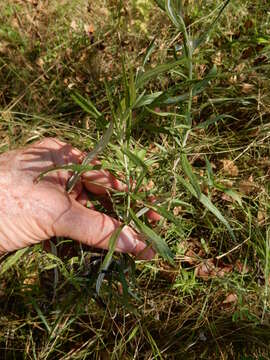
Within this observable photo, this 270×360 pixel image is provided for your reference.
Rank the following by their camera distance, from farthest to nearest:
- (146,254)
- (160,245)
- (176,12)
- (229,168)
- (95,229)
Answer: (229,168) < (146,254) < (95,229) < (160,245) < (176,12)

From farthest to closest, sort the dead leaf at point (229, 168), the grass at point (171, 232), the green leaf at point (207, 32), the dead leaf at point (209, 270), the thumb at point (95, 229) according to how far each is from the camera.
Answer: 1. the dead leaf at point (229, 168)
2. the dead leaf at point (209, 270)
3. the grass at point (171, 232)
4. the thumb at point (95, 229)
5. the green leaf at point (207, 32)

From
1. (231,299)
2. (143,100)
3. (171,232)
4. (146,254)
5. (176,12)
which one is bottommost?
(231,299)

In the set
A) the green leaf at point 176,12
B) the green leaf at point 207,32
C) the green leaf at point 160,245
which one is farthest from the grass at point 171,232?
the green leaf at point 176,12

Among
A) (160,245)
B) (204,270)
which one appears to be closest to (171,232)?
(204,270)

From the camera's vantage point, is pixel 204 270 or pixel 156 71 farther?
pixel 204 270

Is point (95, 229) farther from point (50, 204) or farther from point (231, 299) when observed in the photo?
point (231, 299)

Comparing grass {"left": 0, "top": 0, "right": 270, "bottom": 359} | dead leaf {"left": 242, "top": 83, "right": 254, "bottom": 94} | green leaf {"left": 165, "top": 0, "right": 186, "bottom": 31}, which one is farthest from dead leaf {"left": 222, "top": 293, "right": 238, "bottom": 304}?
green leaf {"left": 165, "top": 0, "right": 186, "bottom": 31}

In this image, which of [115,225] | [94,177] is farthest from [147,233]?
[94,177]

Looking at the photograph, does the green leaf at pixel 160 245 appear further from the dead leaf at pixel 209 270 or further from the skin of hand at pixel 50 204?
the dead leaf at pixel 209 270

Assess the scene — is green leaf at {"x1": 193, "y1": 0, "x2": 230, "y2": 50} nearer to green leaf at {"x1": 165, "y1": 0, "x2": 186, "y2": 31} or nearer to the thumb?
green leaf at {"x1": 165, "y1": 0, "x2": 186, "y2": 31}
